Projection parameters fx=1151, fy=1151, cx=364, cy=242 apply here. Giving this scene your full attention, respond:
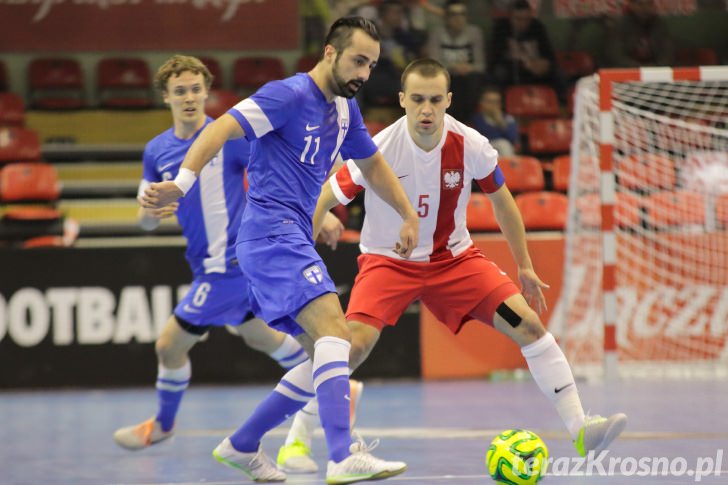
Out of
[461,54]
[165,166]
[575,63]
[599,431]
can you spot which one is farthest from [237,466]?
[575,63]

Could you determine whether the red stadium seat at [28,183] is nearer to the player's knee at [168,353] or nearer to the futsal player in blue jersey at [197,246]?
the futsal player in blue jersey at [197,246]

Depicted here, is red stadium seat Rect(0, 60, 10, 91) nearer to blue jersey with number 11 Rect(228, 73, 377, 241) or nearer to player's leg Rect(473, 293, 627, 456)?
blue jersey with number 11 Rect(228, 73, 377, 241)

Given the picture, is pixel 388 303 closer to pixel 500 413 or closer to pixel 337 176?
pixel 337 176

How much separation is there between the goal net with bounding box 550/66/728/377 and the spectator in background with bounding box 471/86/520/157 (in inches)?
69.4

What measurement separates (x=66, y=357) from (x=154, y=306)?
0.87 meters

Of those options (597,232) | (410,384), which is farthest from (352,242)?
(597,232)

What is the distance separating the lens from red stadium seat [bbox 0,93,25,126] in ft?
43.0

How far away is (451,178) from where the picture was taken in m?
5.64

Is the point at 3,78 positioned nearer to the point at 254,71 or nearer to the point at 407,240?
the point at 254,71

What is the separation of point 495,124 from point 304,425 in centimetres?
715

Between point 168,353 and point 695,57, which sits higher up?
point 695,57

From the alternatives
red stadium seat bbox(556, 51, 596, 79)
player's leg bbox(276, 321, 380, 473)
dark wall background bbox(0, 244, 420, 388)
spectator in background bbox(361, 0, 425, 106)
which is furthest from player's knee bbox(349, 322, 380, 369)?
red stadium seat bbox(556, 51, 596, 79)

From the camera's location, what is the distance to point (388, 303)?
217 inches

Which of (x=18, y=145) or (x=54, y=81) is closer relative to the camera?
(x=18, y=145)
